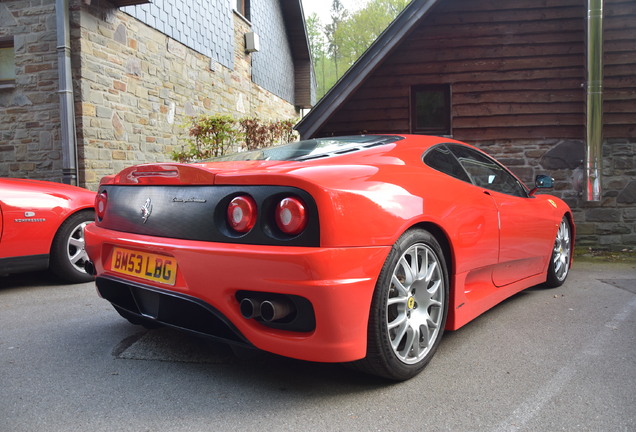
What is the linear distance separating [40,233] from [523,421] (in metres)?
4.29

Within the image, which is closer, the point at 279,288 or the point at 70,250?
the point at 279,288

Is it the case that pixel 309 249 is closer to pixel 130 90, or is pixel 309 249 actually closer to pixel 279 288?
pixel 279 288

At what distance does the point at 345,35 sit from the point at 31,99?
38.0 metres

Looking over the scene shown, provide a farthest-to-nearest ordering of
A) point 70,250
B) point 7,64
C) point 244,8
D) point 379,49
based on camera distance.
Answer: point 244,8 < point 7,64 < point 379,49 < point 70,250

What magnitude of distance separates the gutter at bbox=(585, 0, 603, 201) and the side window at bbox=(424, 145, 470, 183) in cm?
585

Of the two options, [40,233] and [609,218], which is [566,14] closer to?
[609,218]

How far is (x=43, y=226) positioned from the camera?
466 centimetres

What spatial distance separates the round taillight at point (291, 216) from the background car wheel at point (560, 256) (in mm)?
3260

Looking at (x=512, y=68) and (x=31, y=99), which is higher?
(x=512, y=68)

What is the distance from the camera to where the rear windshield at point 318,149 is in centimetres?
274

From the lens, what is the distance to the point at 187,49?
11.5 metres

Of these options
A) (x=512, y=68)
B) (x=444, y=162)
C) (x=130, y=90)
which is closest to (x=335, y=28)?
(x=130, y=90)

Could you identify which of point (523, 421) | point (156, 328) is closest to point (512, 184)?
point (523, 421)

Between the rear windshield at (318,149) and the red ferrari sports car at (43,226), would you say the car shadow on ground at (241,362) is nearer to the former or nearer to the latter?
the rear windshield at (318,149)
